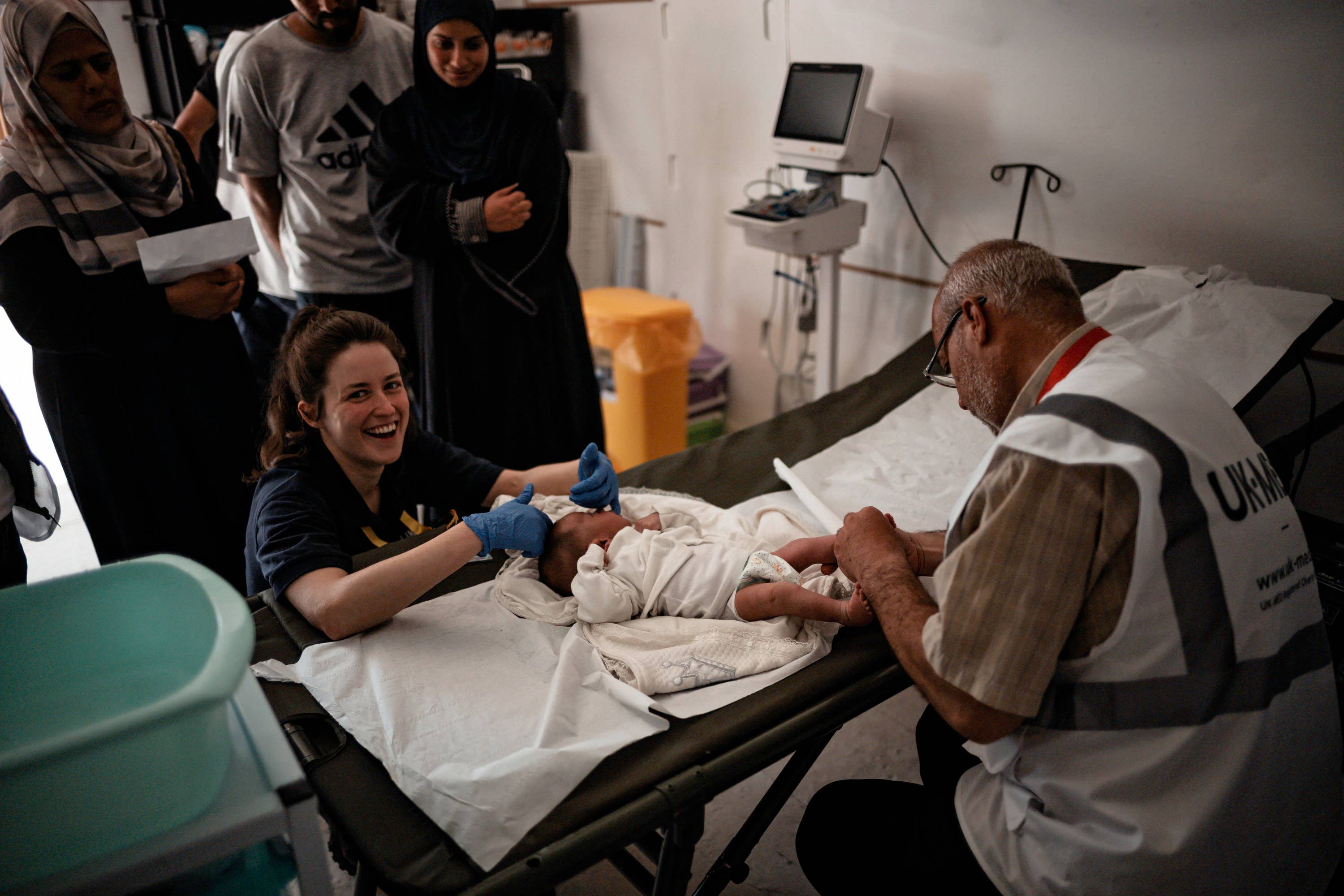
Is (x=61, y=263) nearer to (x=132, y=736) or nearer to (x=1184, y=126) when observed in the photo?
(x=132, y=736)

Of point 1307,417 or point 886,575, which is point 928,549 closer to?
point 886,575

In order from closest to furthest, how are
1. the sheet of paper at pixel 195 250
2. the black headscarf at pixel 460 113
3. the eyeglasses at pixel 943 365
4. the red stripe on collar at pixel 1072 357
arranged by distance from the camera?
the red stripe on collar at pixel 1072 357
the eyeglasses at pixel 943 365
the sheet of paper at pixel 195 250
the black headscarf at pixel 460 113

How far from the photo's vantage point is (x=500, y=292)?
108 inches

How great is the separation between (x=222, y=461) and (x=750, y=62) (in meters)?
2.51

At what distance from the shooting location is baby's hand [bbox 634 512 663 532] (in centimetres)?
185

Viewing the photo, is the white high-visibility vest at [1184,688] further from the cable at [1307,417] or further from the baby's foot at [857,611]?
the cable at [1307,417]

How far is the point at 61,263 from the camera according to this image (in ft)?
6.57

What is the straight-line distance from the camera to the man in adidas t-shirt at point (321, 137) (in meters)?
2.59

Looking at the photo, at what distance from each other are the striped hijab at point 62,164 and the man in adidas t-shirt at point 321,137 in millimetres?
521

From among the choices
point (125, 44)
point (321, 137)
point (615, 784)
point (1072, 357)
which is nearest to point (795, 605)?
point (615, 784)

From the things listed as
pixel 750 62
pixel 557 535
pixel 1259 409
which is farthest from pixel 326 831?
pixel 750 62

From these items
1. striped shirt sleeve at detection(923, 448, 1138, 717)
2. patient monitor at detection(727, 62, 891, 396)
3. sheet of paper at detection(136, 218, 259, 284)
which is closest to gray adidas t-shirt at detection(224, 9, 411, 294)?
sheet of paper at detection(136, 218, 259, 284)

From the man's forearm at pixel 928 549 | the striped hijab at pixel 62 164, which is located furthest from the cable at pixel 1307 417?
the striped hijab at pixel 62 164

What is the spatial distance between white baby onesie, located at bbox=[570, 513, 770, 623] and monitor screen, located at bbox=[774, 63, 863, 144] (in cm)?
169
